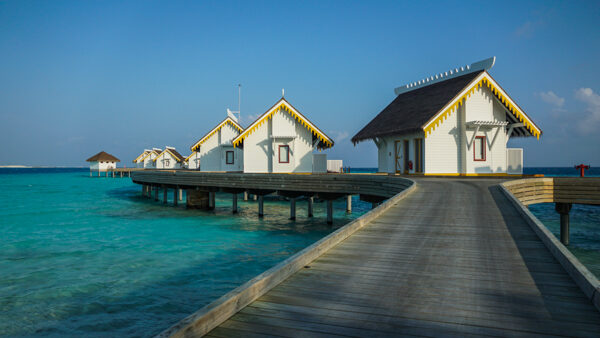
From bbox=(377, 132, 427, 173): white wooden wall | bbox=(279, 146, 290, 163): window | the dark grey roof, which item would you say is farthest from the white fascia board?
bbox=(279, 146, 290, 163): window

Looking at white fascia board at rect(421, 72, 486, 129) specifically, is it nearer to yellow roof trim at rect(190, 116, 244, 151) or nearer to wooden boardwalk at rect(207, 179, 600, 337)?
wooden boardwalk at rect(207, 179, 600, 337)

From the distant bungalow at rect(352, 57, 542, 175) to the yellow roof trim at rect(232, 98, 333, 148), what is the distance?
6.17 meters

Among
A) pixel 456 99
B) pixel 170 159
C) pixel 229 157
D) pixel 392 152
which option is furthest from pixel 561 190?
pixel 170 159

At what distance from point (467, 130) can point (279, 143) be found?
43.7ft

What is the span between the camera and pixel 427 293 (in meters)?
4.20

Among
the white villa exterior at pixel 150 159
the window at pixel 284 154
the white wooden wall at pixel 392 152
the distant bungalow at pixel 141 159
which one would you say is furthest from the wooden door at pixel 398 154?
the distant bungalow at pixel 141 159

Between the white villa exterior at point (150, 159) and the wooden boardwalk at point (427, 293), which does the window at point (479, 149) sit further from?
the white villa exterior at point (150, 159)

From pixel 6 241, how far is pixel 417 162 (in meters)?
22.6

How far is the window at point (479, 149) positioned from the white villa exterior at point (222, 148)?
21985mm

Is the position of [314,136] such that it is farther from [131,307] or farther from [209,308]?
[209,308]

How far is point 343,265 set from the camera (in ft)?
17.1

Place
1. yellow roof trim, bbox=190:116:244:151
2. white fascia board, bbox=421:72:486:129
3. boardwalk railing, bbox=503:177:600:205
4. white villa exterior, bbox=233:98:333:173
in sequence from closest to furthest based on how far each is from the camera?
boardwalk railing, bbox=503:177:600:205 → white fascia board, bbox=421:72:486:129 → white villa exterior, bbox=233:98:333:173 → yellow roof trim, bbox=190:116:244:151

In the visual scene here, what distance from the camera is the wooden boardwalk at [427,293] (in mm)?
3334

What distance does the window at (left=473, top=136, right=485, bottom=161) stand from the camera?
2148cm
